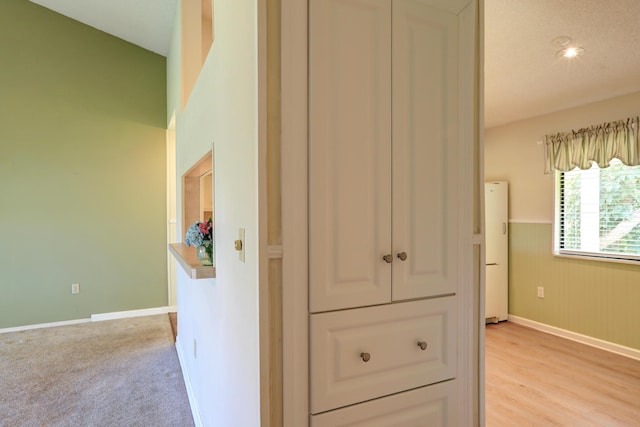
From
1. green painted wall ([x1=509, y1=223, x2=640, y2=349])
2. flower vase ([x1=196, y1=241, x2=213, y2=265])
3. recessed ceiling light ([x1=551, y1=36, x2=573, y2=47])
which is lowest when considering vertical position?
green painted wall ([x1=509, y1=223, x2=640, y2=349])

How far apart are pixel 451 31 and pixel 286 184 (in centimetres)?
81

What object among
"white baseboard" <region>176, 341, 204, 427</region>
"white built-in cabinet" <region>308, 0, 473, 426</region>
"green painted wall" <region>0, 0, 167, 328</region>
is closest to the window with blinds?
"white built-in cabinet" <region>308, 0, 473, 426</region>

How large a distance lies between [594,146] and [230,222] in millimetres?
3690

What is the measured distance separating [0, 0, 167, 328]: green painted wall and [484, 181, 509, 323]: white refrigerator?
4.03 meters

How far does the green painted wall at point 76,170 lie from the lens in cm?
376

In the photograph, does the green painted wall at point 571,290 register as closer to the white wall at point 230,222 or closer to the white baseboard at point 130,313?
the white wall at point 230,222

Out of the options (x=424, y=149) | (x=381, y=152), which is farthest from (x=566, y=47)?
(x=381, y=152)

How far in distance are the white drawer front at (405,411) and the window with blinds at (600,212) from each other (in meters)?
3.07

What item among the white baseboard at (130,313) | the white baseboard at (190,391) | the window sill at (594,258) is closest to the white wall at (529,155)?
the window sill at (594,258)

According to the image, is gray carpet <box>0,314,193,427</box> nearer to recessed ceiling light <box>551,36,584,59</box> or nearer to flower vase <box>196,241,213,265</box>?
flower vase <box>196,241,213,265</box>

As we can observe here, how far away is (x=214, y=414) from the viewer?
5.41 ft

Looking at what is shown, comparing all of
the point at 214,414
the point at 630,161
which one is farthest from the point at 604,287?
the point at 214,414

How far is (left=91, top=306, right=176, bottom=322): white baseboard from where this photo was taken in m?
4.12

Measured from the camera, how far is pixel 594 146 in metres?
3.34
